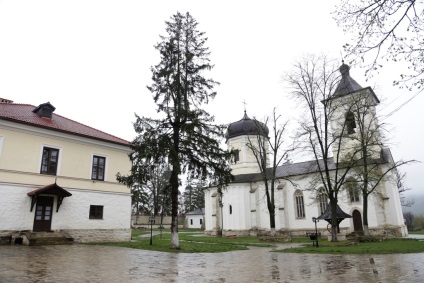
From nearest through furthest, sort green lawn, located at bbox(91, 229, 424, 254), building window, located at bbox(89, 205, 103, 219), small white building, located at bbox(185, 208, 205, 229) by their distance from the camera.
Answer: green lawn, located at bbox(91, 229, 424, 254) → building window, located at bbox(89, 205, 103, 219) → small white building, located at bbox(185, 208, 205, 229)

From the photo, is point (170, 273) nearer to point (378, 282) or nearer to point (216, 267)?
point (216, 267)

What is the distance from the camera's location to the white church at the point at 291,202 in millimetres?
29516

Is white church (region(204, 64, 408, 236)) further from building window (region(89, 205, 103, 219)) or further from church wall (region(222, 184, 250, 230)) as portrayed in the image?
building window (region(89, 205, 103, 219))

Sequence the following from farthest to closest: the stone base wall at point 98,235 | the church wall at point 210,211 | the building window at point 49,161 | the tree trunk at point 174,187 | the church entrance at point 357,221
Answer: the church wall at point 210,211, the church entrance at point 357,221, the stone base wall at point 98,235, the building window at point 49,161, the tree trunk at point 174,187

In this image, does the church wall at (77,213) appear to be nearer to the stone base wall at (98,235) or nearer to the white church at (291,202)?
the stone base wall at (98,235)

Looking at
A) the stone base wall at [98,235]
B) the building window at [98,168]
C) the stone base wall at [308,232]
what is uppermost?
the building window at [98,168]

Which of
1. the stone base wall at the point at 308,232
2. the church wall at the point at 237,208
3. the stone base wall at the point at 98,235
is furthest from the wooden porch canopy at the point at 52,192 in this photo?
the church wall at the point at 237,208

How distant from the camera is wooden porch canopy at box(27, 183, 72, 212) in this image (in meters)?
18.3

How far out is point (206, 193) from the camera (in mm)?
44844

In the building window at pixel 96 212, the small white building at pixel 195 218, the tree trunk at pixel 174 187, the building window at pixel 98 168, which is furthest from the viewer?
the small white building at pixel 195 218

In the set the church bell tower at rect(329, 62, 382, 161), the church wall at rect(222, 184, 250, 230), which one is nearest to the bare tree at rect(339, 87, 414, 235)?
the church bell tower at rect(329, 62, 382, 161)

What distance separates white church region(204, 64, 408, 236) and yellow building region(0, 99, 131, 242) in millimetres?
11678

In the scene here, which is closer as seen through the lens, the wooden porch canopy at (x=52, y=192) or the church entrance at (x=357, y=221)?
the wooden porch canopy at (x=52, y=192)

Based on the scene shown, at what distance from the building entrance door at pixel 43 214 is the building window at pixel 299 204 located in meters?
26.5
